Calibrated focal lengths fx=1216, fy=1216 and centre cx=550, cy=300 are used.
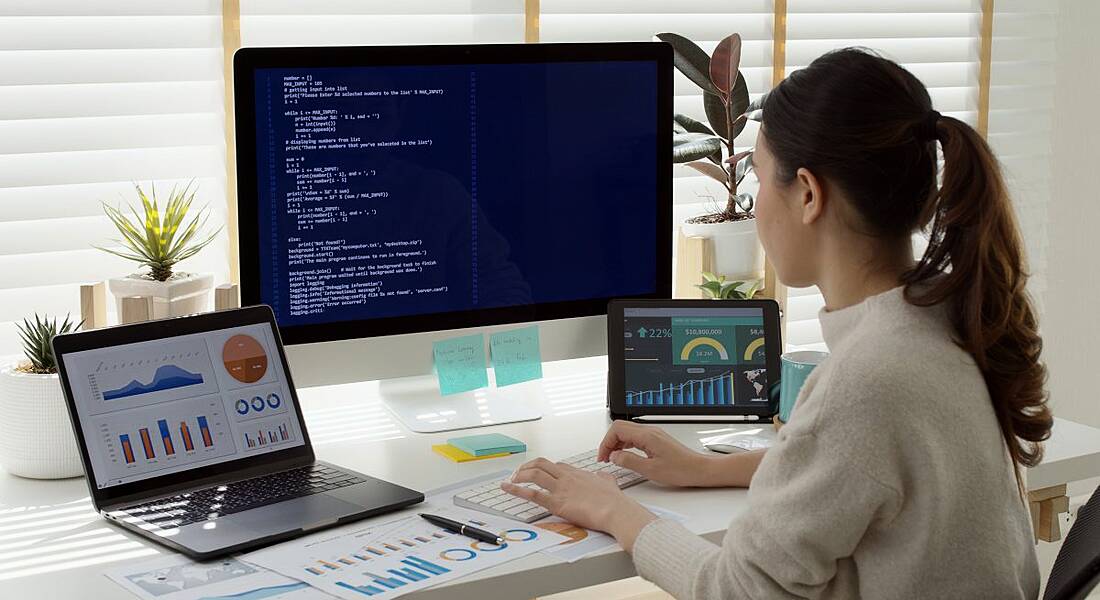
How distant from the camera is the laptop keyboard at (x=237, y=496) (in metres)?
1.38

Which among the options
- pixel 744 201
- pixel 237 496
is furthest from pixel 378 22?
pixel 237 496

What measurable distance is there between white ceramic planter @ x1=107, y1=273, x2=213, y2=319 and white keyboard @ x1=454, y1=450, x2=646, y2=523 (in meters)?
0.54

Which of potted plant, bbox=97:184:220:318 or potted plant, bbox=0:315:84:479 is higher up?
potted plant, bbox=97:184:220:318

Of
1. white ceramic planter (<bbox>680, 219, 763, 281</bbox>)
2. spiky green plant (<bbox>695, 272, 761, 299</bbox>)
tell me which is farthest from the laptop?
white ceramic planter (<bbox>680, 219, 763, 281</bbox>)

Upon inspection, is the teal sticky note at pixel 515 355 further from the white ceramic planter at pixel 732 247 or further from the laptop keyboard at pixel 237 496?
the white ceramic planter at pixel 732 247

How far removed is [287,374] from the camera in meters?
1.58

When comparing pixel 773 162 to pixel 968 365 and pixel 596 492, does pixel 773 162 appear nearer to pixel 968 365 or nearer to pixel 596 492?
pixel 968 365

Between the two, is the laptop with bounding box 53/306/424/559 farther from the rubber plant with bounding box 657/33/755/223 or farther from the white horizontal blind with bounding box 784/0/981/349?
the white horizontal blind with bounding box 784/0/981/349

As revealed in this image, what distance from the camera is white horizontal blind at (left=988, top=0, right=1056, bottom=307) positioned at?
10.1 feet

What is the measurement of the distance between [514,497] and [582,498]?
102 mm

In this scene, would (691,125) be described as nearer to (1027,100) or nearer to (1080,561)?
(1027,100)

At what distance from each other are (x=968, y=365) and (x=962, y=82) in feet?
7.29

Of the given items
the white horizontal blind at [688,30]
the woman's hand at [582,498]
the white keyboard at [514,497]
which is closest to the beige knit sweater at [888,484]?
the woman's hand at [582,498]

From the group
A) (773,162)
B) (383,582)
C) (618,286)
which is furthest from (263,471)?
(773,162)
